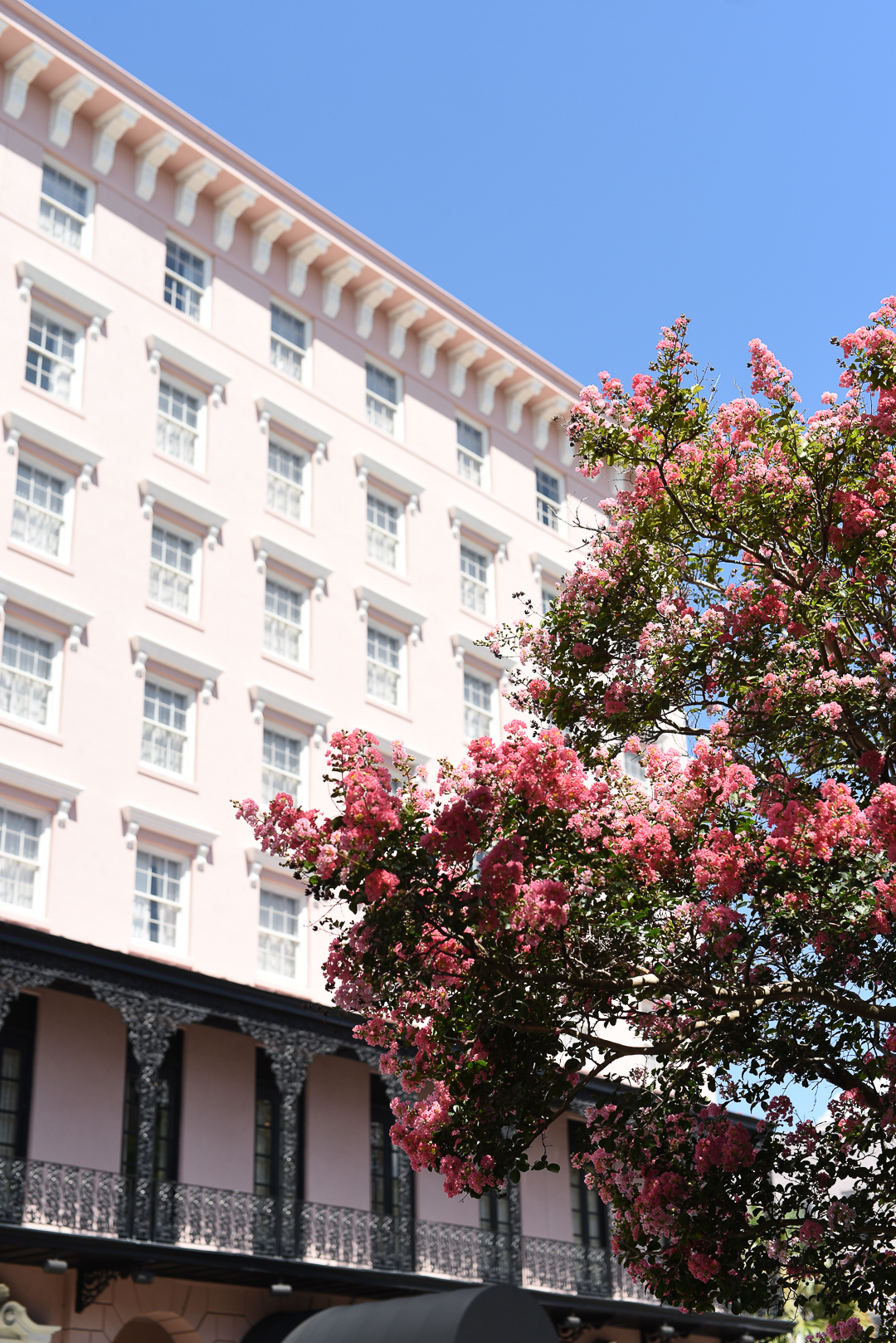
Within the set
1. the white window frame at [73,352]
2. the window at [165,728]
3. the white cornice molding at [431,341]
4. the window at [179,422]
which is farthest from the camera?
the white cornice molding at [431,341]

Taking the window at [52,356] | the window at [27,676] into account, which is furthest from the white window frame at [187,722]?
the window at [52,356]

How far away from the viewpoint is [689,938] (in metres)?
10.8

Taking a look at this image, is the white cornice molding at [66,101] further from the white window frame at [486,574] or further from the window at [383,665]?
the white window frame at [486,574]

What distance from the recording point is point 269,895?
28.1 metres

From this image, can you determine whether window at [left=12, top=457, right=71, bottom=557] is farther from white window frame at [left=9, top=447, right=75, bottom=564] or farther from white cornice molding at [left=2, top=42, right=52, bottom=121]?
white cornice molding at [left=2, top=42, right=52, bottom=121]

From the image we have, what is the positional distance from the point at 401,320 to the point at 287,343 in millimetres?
3927

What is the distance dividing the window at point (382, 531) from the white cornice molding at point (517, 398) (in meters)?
6.09

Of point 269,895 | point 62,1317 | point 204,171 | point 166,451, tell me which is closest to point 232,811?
point 269,895

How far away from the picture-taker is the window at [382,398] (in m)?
35.4

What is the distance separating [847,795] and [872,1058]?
2.09m

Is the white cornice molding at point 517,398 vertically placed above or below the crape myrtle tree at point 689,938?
above

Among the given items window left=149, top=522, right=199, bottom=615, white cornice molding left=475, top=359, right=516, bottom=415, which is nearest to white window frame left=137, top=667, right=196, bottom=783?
window left=149, top=522, right=199, bottom=615

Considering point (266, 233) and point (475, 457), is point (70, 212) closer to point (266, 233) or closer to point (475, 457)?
point (266, 233)

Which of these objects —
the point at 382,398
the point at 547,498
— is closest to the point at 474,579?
the point at 547,498
